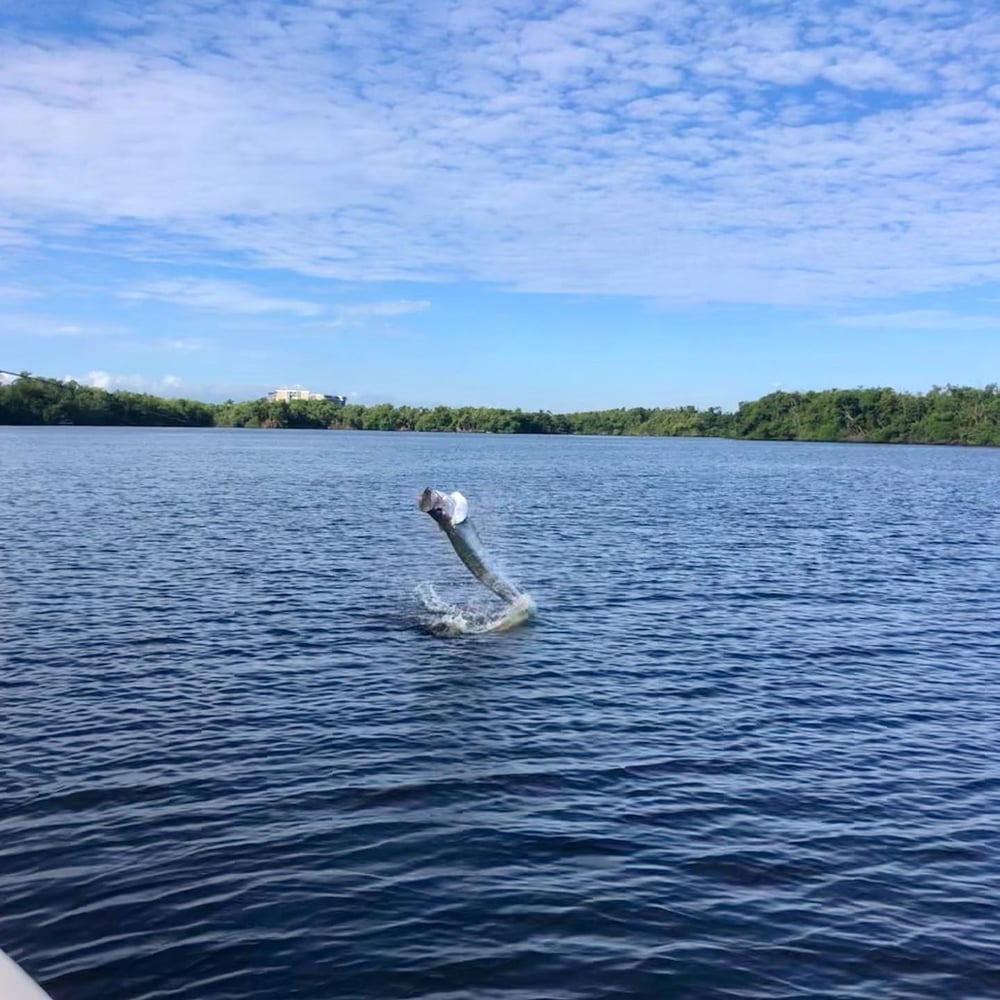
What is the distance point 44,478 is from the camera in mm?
85750

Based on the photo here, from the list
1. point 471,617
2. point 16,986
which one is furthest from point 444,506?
point 16,986

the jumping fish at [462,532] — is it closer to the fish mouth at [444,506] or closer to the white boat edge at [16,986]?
the fish mouth at [444,506]

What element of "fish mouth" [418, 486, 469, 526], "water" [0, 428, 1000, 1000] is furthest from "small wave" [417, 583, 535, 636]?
"fish mouth" [418, 486, 469, 526]

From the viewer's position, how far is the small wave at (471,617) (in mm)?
31891

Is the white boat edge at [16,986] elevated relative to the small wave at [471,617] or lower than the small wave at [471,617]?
elevated

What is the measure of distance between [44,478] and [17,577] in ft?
173

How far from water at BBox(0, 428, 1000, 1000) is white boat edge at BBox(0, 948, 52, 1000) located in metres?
8.63

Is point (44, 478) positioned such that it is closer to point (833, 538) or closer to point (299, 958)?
point (833, 538)

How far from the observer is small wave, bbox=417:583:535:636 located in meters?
31.9

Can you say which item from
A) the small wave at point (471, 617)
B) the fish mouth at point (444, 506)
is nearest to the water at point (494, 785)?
the small wave at point (471, 617)

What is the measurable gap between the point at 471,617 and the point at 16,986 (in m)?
29.8

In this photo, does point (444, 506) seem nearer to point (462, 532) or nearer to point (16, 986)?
point (462, 532)

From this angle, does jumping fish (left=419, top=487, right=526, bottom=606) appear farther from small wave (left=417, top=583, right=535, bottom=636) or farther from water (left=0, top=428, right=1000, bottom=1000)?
water (left=0, top=428, right=1000, bottom=1000)

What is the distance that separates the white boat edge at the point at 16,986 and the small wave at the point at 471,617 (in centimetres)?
2689
